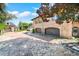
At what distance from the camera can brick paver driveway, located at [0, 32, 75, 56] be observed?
2150mm

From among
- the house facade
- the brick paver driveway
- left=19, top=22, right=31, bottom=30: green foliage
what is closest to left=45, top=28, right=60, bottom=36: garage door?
the house facade

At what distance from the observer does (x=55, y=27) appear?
7.16ft

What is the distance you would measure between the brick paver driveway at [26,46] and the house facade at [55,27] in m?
0.12

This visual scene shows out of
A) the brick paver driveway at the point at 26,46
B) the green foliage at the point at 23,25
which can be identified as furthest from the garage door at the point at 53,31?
the green foliage at the point at 23,25

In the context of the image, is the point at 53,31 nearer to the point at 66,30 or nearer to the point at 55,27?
the point at 55,27

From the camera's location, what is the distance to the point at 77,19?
7.09 ft

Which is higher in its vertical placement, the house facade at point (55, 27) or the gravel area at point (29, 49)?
the house facade at point (55, 27)

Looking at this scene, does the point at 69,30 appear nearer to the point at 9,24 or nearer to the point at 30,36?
the point at 30,36

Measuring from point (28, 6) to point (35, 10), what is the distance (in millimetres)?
101

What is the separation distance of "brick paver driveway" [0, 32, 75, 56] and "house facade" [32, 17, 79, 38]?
0.40 ft

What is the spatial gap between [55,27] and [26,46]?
17.3 inches

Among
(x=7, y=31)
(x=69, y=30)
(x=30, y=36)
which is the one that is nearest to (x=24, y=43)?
(x=30, y=36)

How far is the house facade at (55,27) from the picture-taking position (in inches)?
85.0

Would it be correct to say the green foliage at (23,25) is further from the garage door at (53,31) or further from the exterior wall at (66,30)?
the exterior wall at (66,30)
